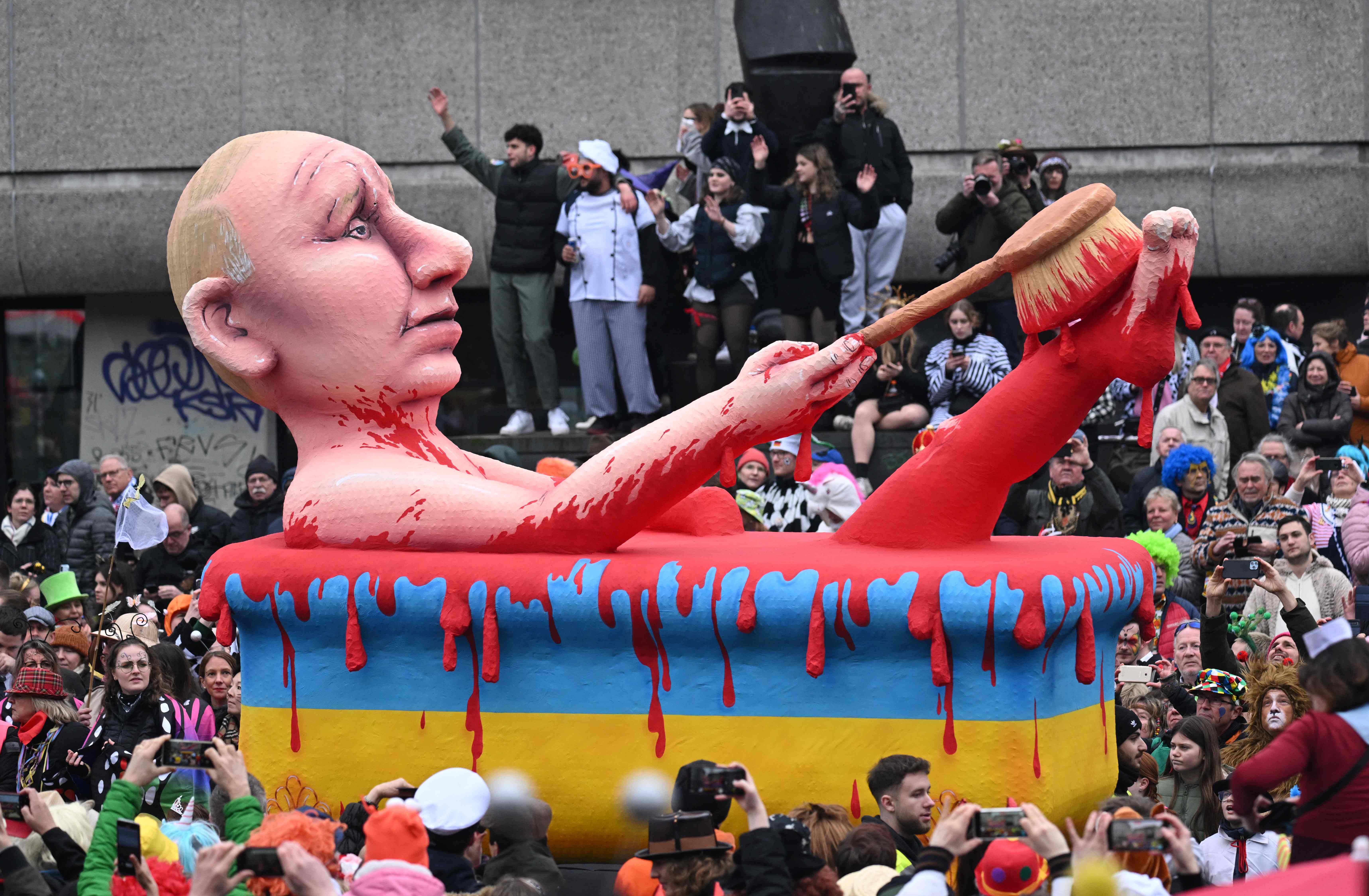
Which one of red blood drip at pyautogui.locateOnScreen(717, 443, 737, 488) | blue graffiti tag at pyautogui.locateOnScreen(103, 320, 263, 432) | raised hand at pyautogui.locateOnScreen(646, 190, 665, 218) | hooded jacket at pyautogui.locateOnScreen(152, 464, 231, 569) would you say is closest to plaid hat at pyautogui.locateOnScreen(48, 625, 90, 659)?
hooded jacket at pyautogui.locateOnScreen(152, 464, 231, 569)

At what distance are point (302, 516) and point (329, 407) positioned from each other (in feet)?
1.20

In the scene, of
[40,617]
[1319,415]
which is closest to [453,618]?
[40,617]

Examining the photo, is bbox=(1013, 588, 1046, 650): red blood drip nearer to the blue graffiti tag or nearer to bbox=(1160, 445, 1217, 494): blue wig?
bbox=(1160, 445, 1217, 494): blue wig

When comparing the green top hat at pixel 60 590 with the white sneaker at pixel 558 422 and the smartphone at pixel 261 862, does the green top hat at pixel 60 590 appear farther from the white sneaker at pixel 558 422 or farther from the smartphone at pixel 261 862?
the smartphone at pixel 261 862

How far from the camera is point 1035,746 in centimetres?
467

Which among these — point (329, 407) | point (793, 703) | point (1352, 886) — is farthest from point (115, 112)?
point (1352, 886)

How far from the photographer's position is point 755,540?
5574mm

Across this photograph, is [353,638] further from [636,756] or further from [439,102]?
[439,102]

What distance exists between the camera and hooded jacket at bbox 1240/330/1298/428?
1008cm

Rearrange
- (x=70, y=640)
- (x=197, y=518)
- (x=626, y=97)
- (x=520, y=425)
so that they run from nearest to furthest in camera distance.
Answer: (x=70, y=640) → (x=197, y=518) → (x=520, y=425) → (x=626, y=97)

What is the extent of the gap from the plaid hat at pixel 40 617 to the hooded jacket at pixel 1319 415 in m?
6.43

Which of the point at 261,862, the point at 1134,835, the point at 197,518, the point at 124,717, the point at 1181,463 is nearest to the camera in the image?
the point at 1134,835

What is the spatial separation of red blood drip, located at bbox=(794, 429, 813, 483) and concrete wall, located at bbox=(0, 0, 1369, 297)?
28.3 feet

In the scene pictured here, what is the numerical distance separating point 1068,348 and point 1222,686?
1.75m
